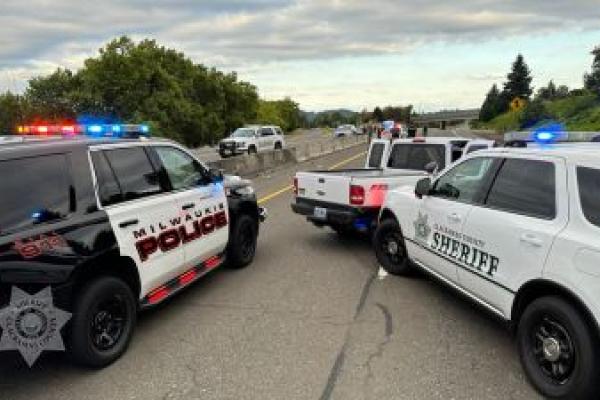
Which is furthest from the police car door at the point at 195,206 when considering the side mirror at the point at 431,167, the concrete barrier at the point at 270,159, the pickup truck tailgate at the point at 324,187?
the concrete barrier at the point at 270,159

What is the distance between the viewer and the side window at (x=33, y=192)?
4.16 metres

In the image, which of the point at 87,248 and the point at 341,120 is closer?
the point at 87,248

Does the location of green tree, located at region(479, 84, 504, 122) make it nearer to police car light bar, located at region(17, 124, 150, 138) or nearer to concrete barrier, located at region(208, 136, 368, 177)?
concrete barrier, located at region(208, 136, 368, 177)

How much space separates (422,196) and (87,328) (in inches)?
144

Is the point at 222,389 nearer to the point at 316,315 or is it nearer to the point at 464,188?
the point at 316,315

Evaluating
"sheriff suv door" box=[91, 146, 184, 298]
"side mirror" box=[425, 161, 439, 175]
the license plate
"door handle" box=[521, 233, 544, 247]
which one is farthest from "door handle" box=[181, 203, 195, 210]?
"side mirror" box=[425, 161, 439, 175]

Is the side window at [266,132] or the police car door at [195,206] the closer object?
the police car door at [195,206]

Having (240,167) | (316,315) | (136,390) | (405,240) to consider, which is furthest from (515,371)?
(240,167)

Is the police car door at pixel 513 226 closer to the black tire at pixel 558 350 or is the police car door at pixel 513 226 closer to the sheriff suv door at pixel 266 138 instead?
the black tire at pixel 558 350

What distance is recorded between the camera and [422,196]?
652 cm

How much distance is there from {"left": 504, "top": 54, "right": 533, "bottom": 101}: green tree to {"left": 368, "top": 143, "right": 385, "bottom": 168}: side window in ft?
405

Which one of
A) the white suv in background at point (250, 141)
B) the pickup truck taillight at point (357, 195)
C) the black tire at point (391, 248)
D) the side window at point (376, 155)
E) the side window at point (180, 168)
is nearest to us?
the side window at point (180, 168)

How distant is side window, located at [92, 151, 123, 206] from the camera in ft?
16.3

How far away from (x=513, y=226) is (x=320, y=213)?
14.6 ft
